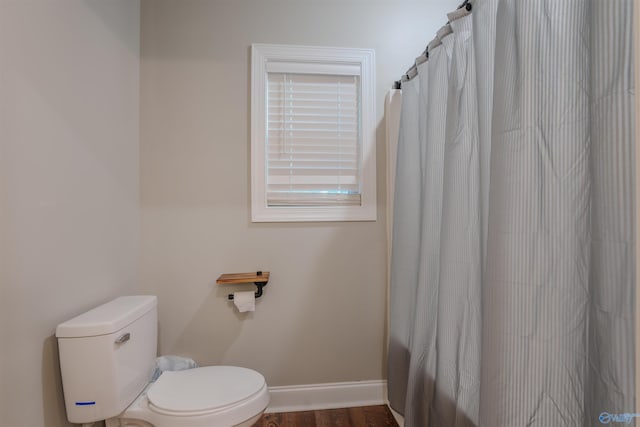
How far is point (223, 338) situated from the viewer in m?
1.69

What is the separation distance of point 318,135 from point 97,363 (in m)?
1.52

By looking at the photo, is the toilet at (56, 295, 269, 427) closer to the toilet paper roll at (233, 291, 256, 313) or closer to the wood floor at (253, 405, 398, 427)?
the toilet paper roll at (233, 291, 256, 313)

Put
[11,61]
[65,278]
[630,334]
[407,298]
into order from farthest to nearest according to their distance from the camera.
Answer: [407,298] < [65,278] < [11,61] < [630,334]

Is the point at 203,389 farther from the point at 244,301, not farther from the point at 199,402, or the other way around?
the point at 244,301

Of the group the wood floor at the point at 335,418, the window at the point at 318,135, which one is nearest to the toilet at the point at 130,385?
the wood floor at the point at 335,418

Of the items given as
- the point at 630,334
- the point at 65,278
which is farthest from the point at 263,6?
the point at 630,334

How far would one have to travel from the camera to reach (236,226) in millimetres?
1711

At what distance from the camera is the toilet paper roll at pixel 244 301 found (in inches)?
63.4

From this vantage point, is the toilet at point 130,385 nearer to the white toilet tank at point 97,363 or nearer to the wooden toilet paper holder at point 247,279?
the white toilet tank at point 97,363

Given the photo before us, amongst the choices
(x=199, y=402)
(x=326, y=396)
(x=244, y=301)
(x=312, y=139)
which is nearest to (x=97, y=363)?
(x=199, y=402)

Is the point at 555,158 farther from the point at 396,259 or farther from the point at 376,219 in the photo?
the point at 376,219

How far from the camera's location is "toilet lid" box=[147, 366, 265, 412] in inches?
44.6

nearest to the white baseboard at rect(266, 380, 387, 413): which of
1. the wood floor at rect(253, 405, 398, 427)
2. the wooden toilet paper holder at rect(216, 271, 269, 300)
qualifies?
the wood floor at rect(253, 405, 398, 427)

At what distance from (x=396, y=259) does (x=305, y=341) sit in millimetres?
785
